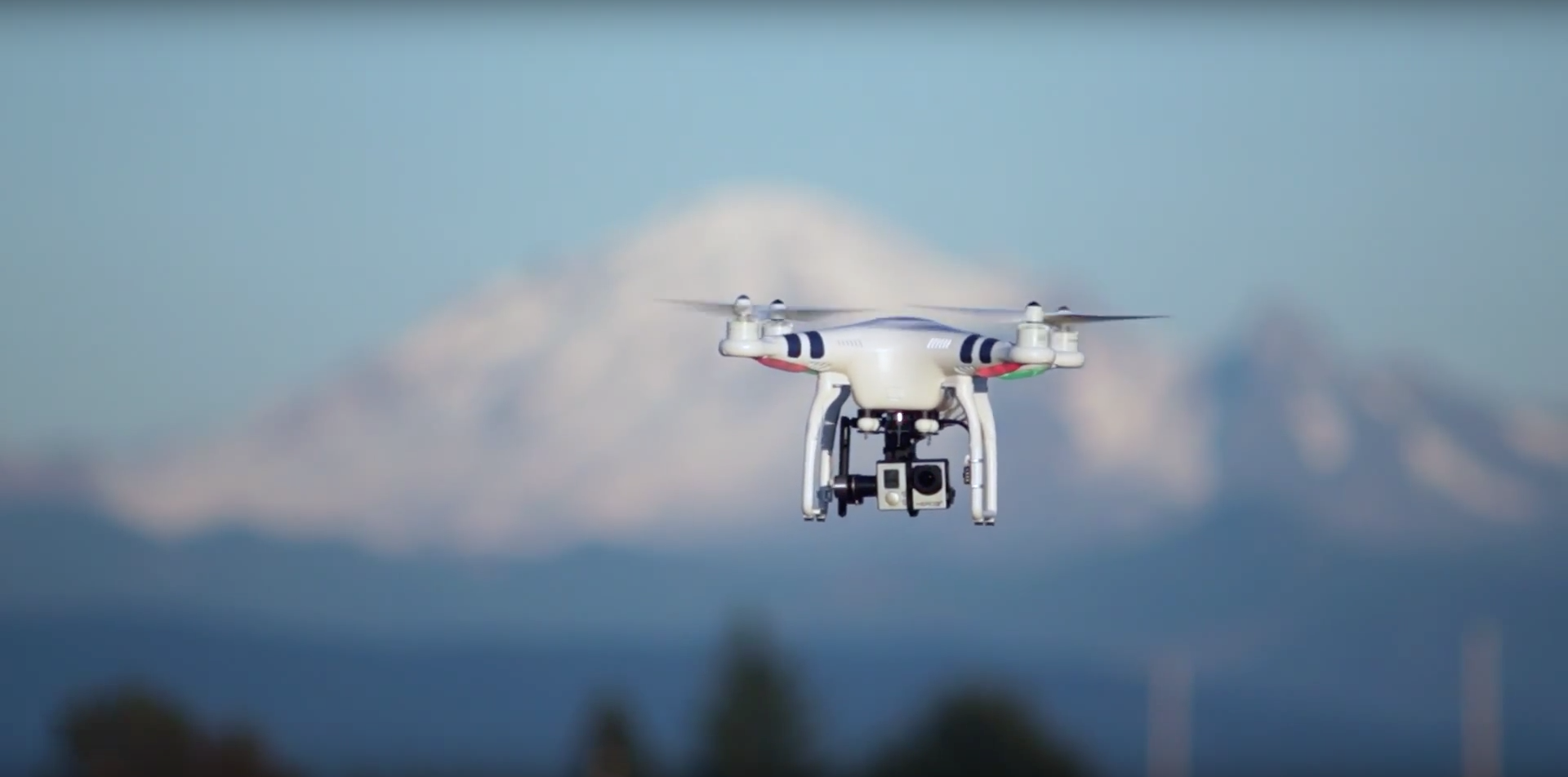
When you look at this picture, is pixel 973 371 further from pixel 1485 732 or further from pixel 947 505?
pixel 1485 732

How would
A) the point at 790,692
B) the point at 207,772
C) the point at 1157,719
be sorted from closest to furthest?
the point at 207,772, the point at 790,692, the point at 1157,719

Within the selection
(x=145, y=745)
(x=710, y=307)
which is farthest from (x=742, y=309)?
(x=145, y=745)

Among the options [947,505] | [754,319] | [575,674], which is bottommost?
[575,674]

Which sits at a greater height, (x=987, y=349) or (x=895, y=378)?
(x=987, y=349)

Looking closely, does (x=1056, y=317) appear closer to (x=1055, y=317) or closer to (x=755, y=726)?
(x=1055, y=317)

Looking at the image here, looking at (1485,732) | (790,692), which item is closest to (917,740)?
(790,692)

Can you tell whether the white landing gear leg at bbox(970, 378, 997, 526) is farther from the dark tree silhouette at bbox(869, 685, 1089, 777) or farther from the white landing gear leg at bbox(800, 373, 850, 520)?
the dark tree silhouette at bbox(869, 685, 1089, 777)

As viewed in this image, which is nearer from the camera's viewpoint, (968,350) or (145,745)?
(968,350)

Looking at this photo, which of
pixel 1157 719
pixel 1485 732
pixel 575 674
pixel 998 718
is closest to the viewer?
pixel 998 718
